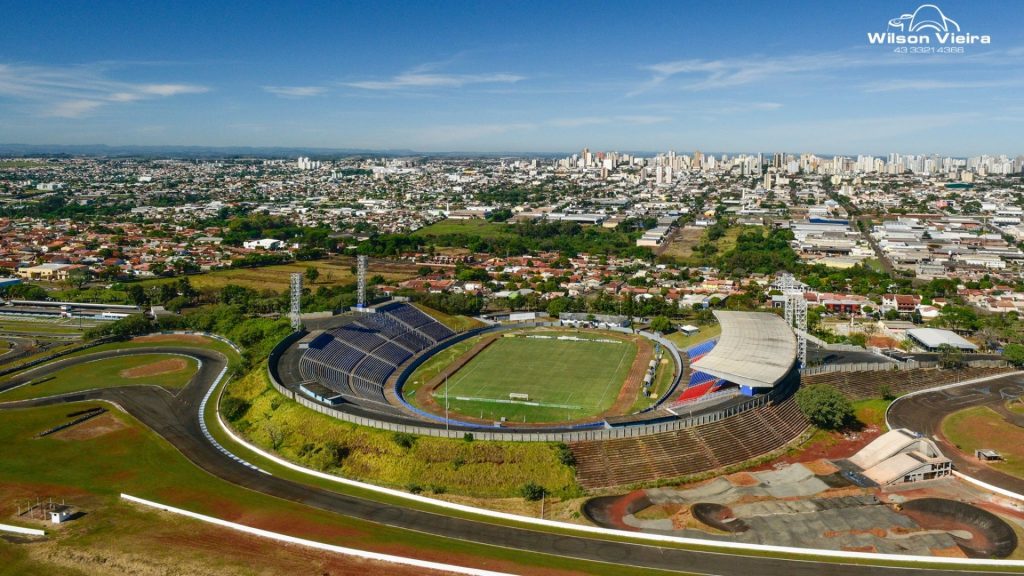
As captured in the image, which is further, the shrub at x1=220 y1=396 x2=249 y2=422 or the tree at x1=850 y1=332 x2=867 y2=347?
the tree at x1=850 y1=332 x2=867 y2=347

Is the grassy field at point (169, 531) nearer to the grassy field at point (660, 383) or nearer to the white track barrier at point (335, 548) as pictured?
the white track barrier at point (335, 548)

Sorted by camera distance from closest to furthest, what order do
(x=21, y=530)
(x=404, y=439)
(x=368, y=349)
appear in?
1. (x=21, y=530)
2. (x=404, y=439)
3. (x=368, y=349)

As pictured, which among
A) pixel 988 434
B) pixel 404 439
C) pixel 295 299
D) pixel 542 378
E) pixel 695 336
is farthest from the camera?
pixel 695 336

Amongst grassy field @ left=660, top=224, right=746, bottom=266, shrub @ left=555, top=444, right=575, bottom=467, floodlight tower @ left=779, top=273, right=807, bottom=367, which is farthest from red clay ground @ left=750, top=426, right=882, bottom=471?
grassy field @ left=660, top=224, right=746, bottom=266

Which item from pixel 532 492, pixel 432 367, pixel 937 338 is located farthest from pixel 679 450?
pixel 937 338

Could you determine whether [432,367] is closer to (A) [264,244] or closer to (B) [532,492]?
(B) [532,492]

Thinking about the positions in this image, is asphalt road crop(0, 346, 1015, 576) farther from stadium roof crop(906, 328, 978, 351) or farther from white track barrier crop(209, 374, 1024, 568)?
stadium roof crop(906, 328, 978, 351)
